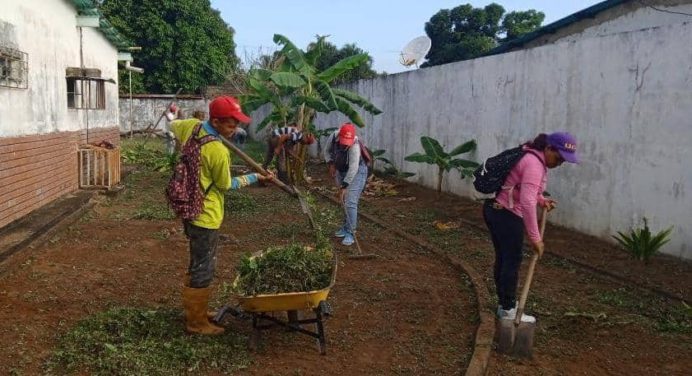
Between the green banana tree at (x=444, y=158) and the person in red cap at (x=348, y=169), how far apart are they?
378cm

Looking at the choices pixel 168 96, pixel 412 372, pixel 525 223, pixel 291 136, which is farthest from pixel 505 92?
pixel 168 96

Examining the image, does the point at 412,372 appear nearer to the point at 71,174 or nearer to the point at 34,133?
Result: the point at 34,133

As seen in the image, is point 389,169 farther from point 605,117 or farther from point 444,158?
point 605,117

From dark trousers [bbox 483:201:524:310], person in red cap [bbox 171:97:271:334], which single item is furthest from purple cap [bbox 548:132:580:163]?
person in red cap [bbox 171:97:271:334]

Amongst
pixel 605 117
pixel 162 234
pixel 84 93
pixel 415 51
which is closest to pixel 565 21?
pixel 415 51

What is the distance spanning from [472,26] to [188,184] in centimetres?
3051

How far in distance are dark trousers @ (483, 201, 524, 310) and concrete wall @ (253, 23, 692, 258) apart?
325 centimetres

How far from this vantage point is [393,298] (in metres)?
5.70

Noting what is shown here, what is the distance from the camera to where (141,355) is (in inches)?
163

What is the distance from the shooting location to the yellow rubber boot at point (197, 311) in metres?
4.54

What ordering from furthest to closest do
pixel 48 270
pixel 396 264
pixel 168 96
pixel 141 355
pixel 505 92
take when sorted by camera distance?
pixel 168 96 → pixel 505 92 → pixel 396 264 → pixel 48 270 → pixel 141 355

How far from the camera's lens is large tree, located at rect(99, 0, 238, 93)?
29750mm

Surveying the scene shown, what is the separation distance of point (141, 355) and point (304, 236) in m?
4.21

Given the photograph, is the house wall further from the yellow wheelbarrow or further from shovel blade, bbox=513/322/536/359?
shovel blade, bbox=513/322/536/359
